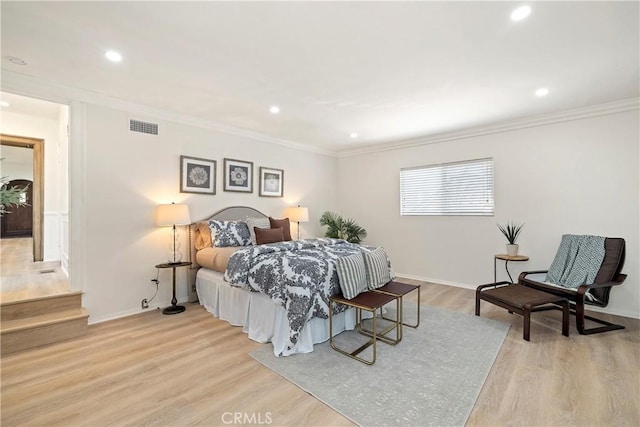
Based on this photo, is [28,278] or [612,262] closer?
[612,262]

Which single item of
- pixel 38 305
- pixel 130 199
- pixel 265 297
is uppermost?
pixel 130 199

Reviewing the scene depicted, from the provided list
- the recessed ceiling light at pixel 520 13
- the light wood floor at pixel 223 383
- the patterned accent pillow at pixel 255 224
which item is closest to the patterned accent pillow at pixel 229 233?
the patterned accent pillow at pixel 255 224

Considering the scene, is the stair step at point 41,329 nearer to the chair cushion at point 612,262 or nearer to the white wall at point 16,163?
the chair cushion at point 612,262

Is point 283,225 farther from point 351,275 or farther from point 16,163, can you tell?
point 16,163

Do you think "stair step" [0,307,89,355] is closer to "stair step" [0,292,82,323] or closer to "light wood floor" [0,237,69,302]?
"stair step" [0,292,82,323]

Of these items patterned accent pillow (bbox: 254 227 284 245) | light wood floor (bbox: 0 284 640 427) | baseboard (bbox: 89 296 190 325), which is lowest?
light wood floor (bbox: 0 284 640 427)

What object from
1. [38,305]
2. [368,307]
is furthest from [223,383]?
[38,305]

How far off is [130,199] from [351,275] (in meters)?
2.97

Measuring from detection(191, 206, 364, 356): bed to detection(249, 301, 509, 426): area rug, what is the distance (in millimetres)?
137

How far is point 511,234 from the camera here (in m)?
4.24

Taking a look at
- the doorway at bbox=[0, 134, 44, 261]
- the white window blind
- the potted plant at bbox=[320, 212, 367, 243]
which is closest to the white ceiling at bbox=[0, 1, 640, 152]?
the white window blind

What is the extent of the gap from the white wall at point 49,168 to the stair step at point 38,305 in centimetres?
255

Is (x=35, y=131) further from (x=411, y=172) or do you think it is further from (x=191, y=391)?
(x=411, y=172)

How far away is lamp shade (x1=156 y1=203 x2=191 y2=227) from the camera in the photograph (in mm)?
3605
